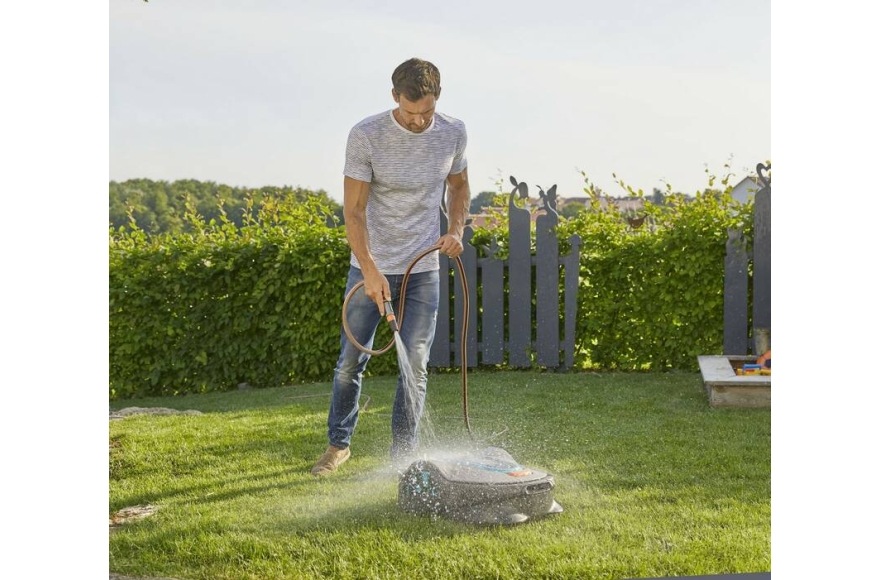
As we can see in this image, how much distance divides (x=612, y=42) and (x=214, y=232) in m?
1.88

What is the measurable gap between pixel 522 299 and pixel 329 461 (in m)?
2.03

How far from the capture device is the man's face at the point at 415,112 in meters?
3.04

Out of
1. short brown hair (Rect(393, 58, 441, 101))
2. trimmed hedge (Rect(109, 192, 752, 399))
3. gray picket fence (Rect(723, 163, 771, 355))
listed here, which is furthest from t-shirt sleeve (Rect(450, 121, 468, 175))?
gray picket fence (Rect(723, 163, 771, 355))

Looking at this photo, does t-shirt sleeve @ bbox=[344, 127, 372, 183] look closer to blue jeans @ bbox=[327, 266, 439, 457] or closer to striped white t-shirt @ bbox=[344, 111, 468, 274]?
striped white t-shirt @ bbox=[344, 111, 468, 274]

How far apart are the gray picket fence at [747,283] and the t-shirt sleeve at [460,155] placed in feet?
7.02

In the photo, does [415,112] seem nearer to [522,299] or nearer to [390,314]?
[390,314]

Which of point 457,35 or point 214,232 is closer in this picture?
point 457,35

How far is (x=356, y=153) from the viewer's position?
3102 millimetres

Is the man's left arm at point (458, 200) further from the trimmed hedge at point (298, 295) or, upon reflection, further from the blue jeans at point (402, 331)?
the trimmed hedge at point (298, 295)

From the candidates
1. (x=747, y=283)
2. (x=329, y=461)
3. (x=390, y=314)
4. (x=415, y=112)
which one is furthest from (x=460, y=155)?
(x=747, y=283)

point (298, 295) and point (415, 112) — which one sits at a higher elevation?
point (415, 112)
